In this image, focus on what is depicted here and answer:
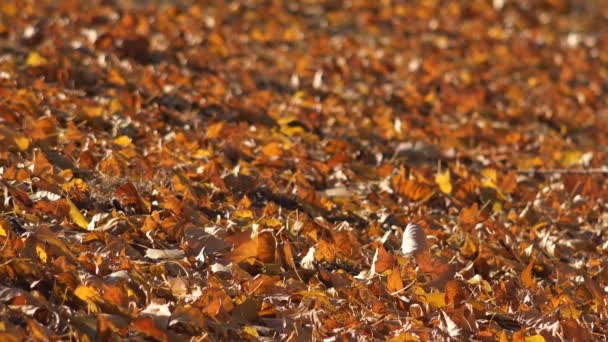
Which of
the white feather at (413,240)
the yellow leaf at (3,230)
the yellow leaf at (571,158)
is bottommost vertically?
the yellow leaf at (571,158)

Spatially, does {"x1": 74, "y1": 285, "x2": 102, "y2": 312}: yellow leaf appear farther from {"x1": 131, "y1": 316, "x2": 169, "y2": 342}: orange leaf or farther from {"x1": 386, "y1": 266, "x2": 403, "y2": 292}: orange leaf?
{"x1": 386, "y1": 266, "x2": 403, "y2": 292}: orange leaf

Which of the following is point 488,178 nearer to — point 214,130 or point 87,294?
point 214,130

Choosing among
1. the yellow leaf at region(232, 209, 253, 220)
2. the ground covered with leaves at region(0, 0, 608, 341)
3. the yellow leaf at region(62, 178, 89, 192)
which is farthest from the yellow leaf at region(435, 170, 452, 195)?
the yellow leaf at region(62, 178, 89, 192)

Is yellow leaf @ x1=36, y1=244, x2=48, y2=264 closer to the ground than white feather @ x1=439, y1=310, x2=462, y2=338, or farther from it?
farther from it

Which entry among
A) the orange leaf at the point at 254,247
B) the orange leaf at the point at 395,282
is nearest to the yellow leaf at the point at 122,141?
the orange leaf at the point at 254,247

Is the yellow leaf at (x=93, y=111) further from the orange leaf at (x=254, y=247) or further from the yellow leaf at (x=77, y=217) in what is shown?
the orange leaf at (x=254, y=247)
